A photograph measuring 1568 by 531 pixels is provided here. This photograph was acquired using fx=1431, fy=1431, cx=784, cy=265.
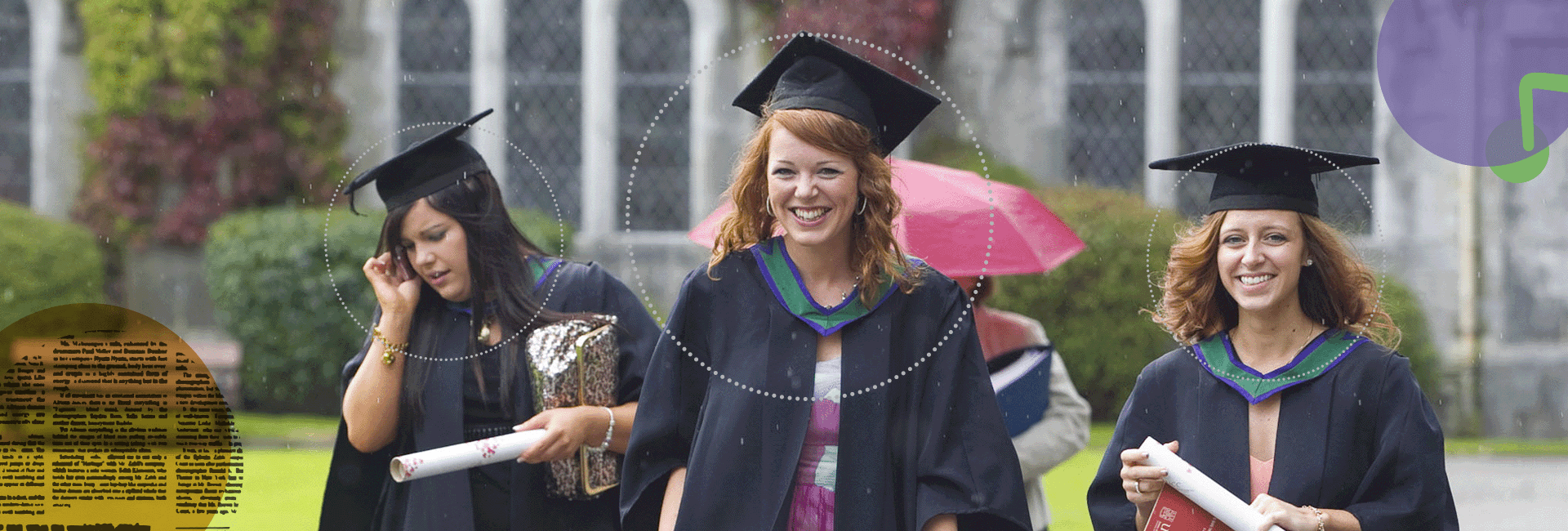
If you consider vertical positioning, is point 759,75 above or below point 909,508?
above

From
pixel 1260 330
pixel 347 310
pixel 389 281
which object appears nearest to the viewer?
pixel 1260 330

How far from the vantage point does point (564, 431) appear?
3074 millimetres

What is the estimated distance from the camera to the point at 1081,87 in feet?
37.4

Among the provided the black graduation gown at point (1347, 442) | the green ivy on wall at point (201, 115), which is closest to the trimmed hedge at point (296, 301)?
the green ivy on wall at point (201, 115)

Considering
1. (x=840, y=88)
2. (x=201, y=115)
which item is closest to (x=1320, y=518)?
(x=840, y=88)

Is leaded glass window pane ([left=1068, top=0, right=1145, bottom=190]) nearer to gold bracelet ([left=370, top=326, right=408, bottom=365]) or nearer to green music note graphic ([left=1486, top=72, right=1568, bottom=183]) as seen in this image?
green music note graphic ([left=1486, top=72, right=1568, bottom=183])

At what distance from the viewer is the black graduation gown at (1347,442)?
8.93 ft

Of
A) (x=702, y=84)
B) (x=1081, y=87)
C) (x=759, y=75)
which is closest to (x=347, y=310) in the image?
(x=702, y=84)

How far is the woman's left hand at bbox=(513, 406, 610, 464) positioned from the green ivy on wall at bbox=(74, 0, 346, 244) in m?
8.75

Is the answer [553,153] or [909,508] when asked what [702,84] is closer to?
[553,153]

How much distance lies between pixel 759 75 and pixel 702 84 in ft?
28.4

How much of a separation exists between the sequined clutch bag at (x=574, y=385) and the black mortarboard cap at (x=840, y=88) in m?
0.74

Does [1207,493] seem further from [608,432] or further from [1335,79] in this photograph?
[1335,79]

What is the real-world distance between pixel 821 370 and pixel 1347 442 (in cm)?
104
